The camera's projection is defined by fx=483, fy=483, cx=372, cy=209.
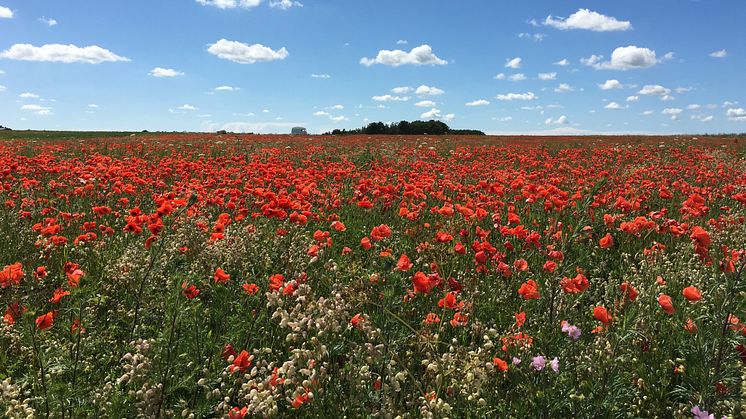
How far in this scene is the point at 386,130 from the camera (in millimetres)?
62812

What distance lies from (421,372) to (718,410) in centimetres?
155

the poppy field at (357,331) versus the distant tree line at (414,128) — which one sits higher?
the distant tree line at (414,128)

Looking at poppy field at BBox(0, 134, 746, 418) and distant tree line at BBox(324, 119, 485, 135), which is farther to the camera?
distant tree line at BBox(324, 119, 485, 135)

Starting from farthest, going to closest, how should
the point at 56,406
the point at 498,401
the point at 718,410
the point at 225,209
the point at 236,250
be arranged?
the point at 225,209 < the point at 236,250 < the point at 498,401 < the point at 56,406 < the point at 718,410

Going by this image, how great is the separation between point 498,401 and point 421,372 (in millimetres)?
578

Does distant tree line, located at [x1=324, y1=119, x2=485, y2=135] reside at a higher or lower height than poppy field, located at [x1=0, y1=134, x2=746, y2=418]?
higher

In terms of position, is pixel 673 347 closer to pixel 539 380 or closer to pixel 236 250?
pixel 539 380

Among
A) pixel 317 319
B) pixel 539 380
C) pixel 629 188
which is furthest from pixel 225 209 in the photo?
pixel 629 188

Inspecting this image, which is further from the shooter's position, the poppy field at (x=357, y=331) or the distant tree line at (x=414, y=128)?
the distant tree line at (x=414, y=128)

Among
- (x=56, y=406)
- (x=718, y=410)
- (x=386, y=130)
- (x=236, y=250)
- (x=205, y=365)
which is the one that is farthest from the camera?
(x=386, y=130)

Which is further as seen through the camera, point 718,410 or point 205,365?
point 205,365

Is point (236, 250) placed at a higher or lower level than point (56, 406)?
higher

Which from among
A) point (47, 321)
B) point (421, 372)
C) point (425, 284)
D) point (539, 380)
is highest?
point (425, 284)

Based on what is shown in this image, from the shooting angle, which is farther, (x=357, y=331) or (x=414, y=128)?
(x=414, y=128)
